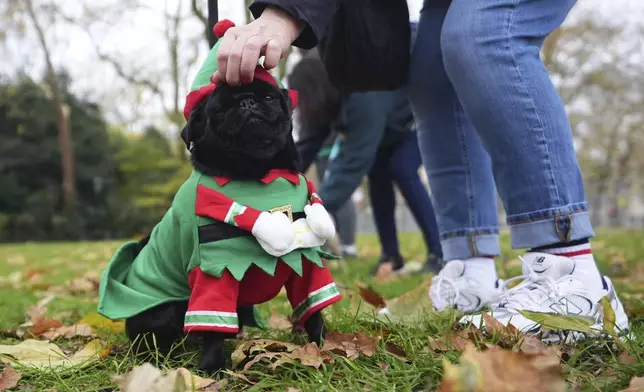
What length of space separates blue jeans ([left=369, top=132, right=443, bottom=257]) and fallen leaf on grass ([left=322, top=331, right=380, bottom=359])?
221cm

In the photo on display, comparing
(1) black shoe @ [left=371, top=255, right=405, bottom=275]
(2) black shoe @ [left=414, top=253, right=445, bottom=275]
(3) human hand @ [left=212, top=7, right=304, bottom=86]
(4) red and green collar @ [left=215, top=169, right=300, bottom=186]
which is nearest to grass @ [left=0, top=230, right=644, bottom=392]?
(4) red and green collar @ [left=215, top=169, right=300, bottom=186]

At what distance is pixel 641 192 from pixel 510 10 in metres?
42.7

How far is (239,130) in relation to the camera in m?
1.35

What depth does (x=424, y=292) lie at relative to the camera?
79.0 inches

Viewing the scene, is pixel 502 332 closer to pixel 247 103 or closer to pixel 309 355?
pixel 309 355

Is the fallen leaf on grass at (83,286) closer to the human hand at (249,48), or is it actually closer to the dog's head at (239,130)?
the dog's head at (239,130)

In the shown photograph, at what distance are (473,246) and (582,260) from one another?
51 centimetres

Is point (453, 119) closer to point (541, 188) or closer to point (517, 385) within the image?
point (541, 188)

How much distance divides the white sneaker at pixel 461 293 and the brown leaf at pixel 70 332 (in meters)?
1.11

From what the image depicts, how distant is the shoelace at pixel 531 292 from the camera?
1453 millimetres

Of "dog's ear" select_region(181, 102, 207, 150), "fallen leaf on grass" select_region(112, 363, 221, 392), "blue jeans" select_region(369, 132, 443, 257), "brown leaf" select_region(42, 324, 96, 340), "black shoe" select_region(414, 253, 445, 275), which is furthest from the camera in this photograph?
"blue jeans" select_region(369, 132, 443, 257)

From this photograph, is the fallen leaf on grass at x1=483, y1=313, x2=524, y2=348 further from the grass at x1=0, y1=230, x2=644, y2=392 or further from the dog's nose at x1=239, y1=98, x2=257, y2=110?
the dog's nose at x1=239, y1=98, x2=257, y2=110

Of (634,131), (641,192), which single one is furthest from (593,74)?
(641,192)

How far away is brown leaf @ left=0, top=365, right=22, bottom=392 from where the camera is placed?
127cm
